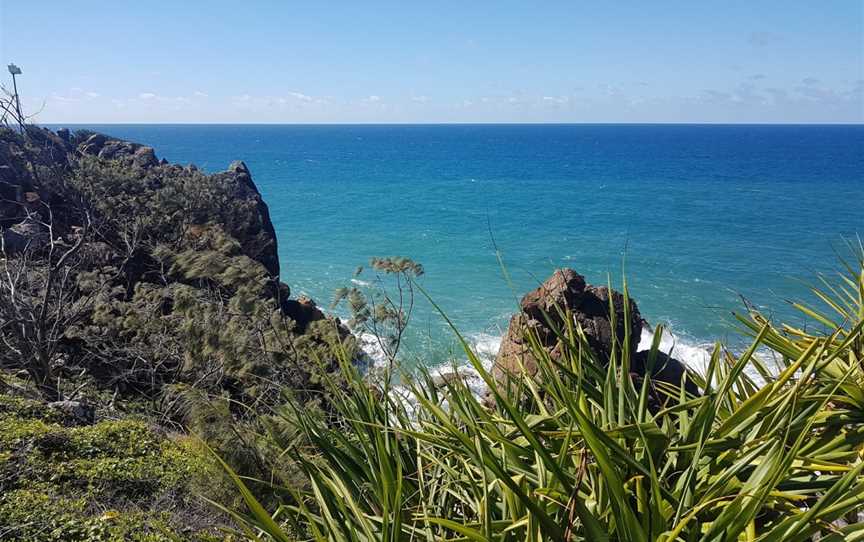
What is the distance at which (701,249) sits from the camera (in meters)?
38.3

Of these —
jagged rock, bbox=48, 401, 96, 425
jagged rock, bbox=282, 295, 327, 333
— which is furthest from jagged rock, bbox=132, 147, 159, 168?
jagged rock, bbox=48, 401, 96, 425

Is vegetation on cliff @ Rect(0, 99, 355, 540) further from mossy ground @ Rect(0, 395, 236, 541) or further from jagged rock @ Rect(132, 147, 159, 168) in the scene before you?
jagged rock @ Rect(132, 147, 159, 168)

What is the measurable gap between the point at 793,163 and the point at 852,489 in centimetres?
10599

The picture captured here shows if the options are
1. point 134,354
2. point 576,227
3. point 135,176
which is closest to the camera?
point 134,354

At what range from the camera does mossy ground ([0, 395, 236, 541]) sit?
225 inches

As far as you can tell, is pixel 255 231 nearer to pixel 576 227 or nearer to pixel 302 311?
pixel 302 311

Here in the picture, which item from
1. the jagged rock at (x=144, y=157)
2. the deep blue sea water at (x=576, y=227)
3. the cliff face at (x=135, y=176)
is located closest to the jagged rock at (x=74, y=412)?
the deep blue sea water at (x=576, y=227)

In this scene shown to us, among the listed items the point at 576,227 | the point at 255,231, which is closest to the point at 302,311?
the point at 255,231

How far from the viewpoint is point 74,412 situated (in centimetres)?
912

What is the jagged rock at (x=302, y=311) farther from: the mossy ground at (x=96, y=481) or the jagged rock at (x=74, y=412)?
the mossy ground at (x=96, y=481)

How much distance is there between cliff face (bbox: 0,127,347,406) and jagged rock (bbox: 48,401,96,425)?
1.54 meters

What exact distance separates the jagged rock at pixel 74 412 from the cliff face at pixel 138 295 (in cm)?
154

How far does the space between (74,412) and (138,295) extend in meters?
5.73

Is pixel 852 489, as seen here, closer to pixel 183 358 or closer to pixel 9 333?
pixel 183 358
